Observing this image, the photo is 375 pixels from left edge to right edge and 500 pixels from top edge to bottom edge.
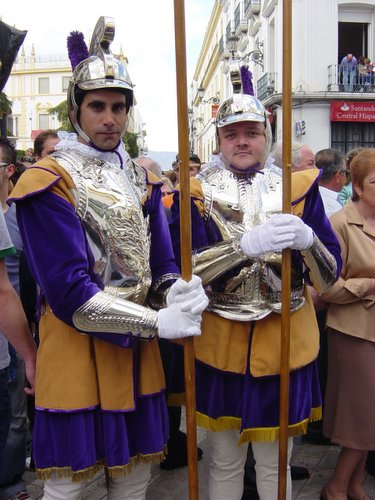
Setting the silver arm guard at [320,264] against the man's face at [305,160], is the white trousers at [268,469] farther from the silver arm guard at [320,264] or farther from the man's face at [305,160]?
the man's face at [305,160]

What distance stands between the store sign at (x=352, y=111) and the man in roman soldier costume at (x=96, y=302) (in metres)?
17.1

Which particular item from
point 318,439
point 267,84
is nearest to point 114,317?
point 318,439

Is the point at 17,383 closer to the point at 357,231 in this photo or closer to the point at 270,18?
the point at 357,231


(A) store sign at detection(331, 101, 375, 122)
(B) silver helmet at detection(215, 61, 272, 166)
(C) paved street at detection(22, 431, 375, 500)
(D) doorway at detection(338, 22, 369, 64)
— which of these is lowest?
(C) paved street at detection(22, 431, 375, 500)

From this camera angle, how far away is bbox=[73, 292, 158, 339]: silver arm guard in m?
1.87

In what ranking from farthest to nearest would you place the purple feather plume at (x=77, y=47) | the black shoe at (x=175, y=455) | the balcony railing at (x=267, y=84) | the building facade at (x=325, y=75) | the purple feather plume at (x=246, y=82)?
the balcony railing at (x=267, y=84) → the building facade at (x=325, y=75) → the black shoe at (x=175, y=455) → the purple feather plume at (x=246, y=82) → the purple feather plume at (x=77, y=47)

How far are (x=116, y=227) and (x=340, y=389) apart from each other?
5.08ft

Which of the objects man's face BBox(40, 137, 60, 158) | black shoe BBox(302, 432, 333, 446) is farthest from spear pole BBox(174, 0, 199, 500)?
man's face BBox(40, 137, 60, 158)

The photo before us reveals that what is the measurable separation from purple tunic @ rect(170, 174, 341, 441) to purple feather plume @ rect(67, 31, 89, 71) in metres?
0.71

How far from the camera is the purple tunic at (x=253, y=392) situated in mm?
2293

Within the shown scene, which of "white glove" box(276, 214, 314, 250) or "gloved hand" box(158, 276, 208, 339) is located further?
"white glove" box(276, 214, 314, 250)

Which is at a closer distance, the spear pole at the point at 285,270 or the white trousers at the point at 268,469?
the spear pole at the point at 285,270

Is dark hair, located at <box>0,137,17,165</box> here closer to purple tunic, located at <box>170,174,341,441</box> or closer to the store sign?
purple tunic, located at <box>170,174,341,441</box>

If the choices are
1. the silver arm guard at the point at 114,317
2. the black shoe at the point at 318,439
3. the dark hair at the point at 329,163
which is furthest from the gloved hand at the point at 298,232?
the dark hair at the point at 329,163
